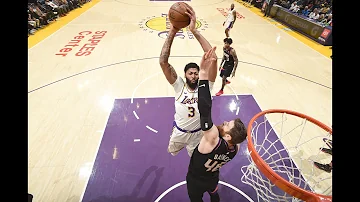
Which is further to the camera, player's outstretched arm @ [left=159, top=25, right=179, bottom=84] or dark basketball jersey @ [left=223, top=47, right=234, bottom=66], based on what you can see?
dark basketball jersey @ [left=223, top=47, right=234, bottom=66]

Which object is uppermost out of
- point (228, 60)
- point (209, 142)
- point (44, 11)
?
point (209, 142)

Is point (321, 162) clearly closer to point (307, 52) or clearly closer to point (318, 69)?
point (318, 69)

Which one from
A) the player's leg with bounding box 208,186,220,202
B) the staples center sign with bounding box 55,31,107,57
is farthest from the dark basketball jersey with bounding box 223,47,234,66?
the staples center sign with bounding box 55,31,107,57

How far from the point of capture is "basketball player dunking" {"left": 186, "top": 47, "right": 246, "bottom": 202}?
6.64 feet

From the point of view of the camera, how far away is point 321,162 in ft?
14.8

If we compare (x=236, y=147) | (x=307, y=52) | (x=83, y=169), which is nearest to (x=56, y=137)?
(x=83, y=169)

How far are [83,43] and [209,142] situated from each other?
9157mm

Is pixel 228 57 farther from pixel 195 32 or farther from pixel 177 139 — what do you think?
pixel 195 32

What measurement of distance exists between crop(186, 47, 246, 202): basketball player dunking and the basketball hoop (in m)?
1.00

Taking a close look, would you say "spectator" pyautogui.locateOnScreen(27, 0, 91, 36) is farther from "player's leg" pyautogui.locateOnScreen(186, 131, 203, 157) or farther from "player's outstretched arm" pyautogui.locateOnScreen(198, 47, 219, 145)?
"player's outstretched arm" pyautogui.locateOnScreen(198, 47, 219, 145)

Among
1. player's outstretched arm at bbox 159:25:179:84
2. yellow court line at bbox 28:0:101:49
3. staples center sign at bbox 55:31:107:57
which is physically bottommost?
yellow court line at bbox 28:0:101:49

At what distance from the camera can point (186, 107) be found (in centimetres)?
328

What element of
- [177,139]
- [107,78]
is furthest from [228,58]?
[107,78]

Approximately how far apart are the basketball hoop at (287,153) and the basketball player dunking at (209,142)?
100cm
